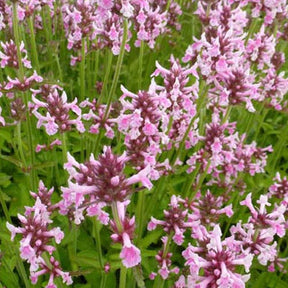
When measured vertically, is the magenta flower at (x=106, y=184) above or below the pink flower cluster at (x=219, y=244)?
above

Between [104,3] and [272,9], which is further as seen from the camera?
[272,9]

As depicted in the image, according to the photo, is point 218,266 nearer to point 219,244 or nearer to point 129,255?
point 219,244

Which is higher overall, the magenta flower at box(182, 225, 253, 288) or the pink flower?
the pink flower

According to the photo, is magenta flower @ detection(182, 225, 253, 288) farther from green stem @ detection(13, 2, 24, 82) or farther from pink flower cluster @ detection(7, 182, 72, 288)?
green stem @ detection(13, 2, 24, 82)

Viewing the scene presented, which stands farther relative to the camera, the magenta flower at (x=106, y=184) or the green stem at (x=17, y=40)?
the green stem at (x=17, y=40)

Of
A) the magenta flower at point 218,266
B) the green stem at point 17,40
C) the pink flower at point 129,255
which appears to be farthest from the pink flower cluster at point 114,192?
the green stem at point 17,40

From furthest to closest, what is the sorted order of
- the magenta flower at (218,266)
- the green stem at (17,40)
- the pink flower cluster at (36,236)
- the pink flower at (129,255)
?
the green stem at (17,40) → the pink flower cluster at (36,236) → the magenta flower at (218,266) → the pink flower at (129,255)

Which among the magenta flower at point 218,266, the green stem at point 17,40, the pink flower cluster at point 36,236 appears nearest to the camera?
the magenta flower at point 218,266

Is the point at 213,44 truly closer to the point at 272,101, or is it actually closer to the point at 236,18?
the point at 236,18

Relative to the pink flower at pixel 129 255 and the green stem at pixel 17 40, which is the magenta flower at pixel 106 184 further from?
the green stem at pixel 17 40

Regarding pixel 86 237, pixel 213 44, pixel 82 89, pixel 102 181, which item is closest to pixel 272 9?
pixel 213 44

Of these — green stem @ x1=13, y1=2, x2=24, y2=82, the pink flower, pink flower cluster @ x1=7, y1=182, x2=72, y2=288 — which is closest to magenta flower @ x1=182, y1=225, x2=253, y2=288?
the pink flower
